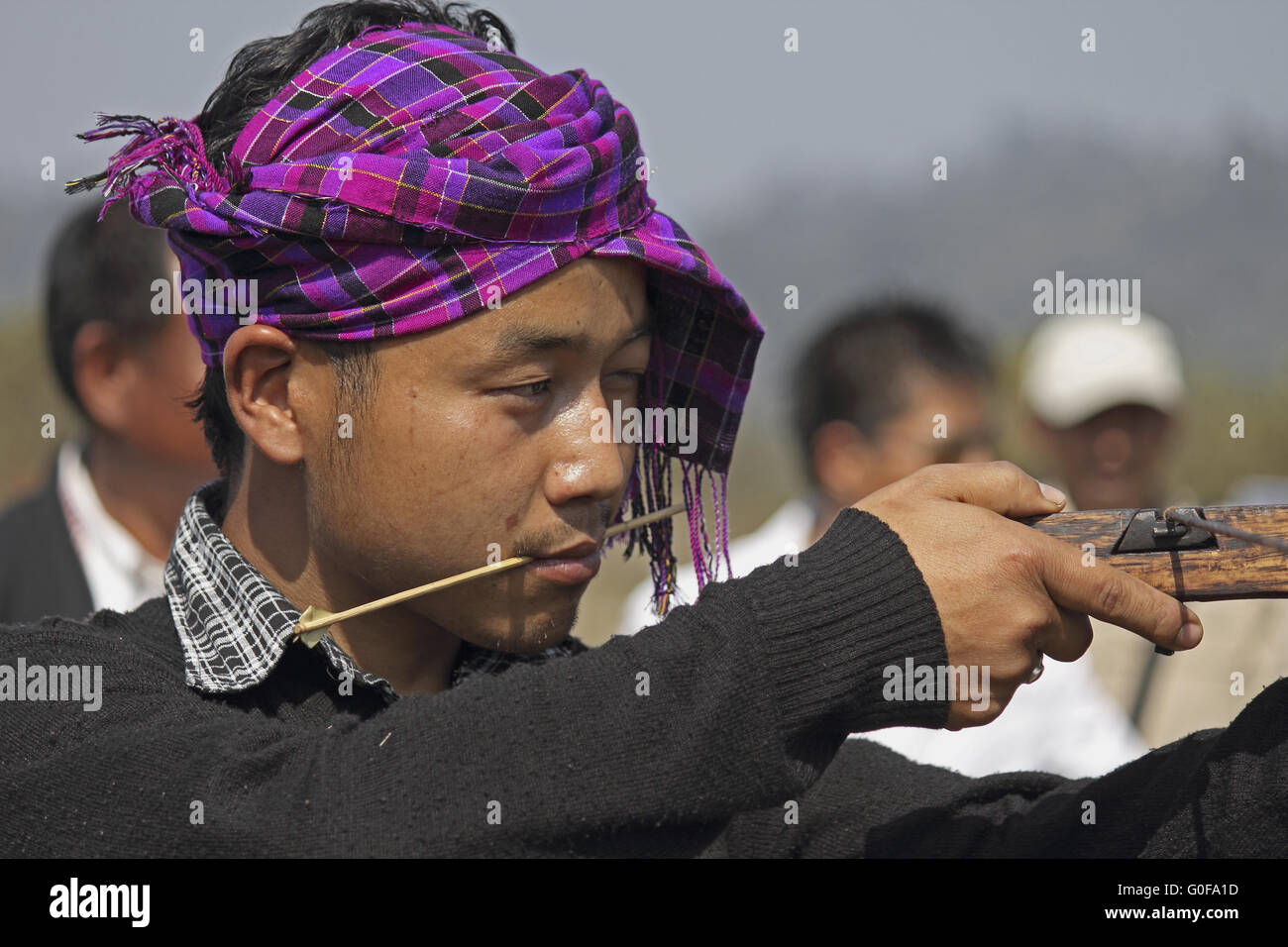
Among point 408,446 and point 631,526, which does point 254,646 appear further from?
point 631,526

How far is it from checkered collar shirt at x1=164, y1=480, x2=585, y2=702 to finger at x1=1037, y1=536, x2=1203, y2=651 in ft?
3.59

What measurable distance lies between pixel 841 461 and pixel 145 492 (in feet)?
8.41

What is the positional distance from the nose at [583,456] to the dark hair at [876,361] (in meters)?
3.18

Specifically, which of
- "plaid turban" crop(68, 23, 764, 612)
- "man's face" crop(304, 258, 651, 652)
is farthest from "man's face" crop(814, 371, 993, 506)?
"man's face" crop(304, 258, 651, 652)

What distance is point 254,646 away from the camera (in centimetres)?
234

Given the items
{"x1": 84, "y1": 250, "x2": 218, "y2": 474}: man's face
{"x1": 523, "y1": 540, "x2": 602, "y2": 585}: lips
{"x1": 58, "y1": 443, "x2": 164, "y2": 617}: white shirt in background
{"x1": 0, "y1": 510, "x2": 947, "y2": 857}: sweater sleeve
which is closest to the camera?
{"x1": 0, "y1": 510, "x2": 947, "y2": 857}: sweater sleeve

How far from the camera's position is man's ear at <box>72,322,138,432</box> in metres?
5.19

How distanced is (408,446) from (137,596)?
3.05 meters

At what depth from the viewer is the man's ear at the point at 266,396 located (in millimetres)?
2355

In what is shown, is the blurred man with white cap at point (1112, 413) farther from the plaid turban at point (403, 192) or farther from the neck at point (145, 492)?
the plaid turban at point (403, 192)

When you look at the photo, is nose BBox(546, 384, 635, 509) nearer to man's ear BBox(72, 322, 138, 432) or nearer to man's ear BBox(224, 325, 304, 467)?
man's ear BBox(224, 325, 304, 467)

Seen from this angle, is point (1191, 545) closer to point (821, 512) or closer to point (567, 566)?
point (567, 566)

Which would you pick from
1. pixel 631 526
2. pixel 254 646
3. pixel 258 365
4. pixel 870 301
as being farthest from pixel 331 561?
pixel 870 301
